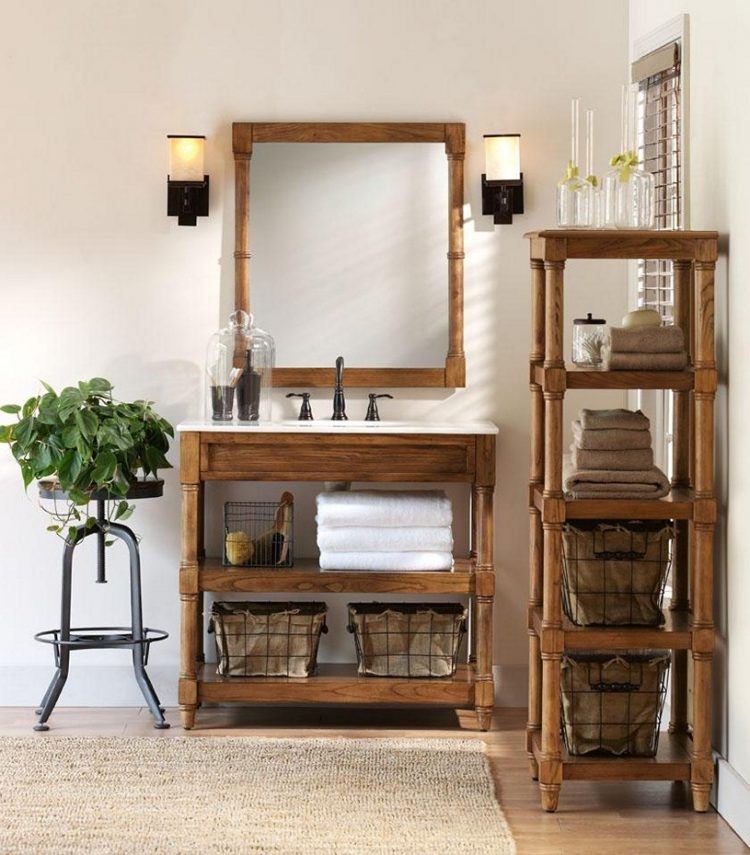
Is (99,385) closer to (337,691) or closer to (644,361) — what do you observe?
(337,691)

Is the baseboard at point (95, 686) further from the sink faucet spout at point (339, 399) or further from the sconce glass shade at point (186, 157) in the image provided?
the sconce glass shade at point (186, 157)

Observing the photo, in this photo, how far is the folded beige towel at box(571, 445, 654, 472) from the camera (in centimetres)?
346

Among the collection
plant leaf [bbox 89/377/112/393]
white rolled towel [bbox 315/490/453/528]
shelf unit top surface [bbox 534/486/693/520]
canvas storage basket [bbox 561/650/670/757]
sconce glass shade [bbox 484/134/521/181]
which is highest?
sconce glass shade [bbox 484/134/521/181]

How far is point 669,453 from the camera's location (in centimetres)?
427

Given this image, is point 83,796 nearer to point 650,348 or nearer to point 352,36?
point 650,348

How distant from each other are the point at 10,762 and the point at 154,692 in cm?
59

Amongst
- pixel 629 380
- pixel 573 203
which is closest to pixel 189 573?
pixel 629 380

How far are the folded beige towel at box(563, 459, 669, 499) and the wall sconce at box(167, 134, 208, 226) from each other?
175 centimetres

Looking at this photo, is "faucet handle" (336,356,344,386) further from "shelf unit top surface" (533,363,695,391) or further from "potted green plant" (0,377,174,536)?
"shelf unit top surface" (533,363,695,391)

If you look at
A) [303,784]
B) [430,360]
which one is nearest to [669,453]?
[430,360]

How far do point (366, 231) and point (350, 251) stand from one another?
0.29ft

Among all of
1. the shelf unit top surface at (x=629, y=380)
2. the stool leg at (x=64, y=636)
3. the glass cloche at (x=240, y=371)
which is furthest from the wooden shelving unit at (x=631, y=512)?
the stool leg at (x=64, y=636)

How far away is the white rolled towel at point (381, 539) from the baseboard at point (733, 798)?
45.7 inches

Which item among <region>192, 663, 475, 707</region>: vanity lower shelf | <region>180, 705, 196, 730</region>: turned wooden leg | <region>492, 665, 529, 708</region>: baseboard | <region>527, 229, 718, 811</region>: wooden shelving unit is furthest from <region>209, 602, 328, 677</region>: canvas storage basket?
<region>527, 229, 718, 811</region>: wooden shelving unit
